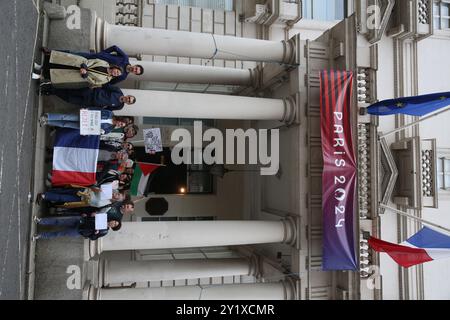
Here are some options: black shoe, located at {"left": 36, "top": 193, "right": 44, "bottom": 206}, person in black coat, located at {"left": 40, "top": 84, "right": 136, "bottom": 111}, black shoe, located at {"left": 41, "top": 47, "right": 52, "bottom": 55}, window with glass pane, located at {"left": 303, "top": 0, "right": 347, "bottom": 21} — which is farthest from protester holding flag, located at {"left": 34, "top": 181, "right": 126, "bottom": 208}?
window with glass pane, located at {"left": 303, "top": 0, "right": 347, "bottom": 21}

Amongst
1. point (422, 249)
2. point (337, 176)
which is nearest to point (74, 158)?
point (337, 176)

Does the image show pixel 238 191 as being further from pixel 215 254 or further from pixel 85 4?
pixel 85 4

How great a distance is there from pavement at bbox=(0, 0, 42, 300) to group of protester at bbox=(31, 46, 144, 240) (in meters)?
0.47

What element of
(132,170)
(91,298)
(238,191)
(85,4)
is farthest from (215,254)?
(85,4)

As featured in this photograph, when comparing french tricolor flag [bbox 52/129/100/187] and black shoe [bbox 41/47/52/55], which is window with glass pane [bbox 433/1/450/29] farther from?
black shoe [bbox 41/47/52/55]

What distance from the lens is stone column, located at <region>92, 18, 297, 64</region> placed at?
39.9 ft

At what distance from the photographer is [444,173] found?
14.9m

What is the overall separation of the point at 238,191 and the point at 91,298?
26.7 ft

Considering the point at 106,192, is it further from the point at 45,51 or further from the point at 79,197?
the point at 45,51

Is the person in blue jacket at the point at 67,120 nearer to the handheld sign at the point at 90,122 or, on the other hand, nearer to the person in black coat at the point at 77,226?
the handheld sign at the point at 90,122

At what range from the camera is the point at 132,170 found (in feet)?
46.5

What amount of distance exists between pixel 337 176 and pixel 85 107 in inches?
277

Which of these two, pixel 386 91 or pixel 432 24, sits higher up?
pixel 432 24

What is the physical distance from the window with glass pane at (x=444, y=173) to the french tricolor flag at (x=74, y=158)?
11.2 meters
